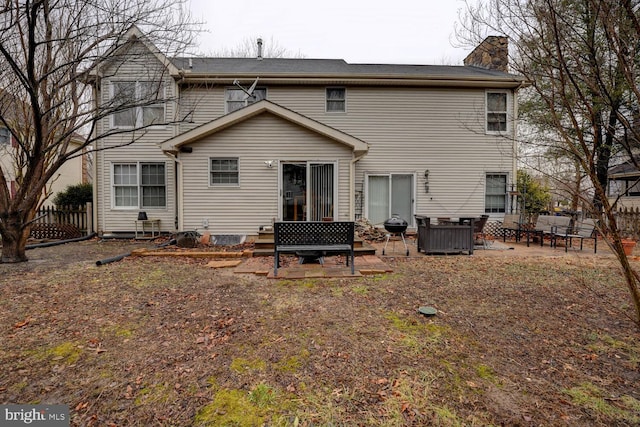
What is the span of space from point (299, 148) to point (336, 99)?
3279 mm

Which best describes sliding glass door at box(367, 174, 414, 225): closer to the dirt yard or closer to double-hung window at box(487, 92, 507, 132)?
double-hung window at box(487, 92, 507, 132)

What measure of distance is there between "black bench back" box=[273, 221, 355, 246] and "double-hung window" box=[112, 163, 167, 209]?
7.47m

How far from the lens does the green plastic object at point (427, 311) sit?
3.97 meters

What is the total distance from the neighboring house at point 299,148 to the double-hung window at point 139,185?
0.04 metres

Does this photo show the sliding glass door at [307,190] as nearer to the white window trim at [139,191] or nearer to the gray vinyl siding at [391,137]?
the gray vinyl siding at [391,137]

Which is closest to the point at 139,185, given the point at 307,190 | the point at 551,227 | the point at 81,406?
the point at 307,190

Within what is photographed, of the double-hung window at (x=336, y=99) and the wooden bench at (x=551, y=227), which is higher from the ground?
the double-hung window at (x=336, y=99)

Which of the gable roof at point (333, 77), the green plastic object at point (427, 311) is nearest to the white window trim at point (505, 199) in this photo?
the gable roof at point (333, 77)

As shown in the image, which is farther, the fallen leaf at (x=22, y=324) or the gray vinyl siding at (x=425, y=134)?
the gray vinyl siding at (x=425, y=134)

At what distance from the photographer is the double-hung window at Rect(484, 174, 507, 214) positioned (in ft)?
39.9

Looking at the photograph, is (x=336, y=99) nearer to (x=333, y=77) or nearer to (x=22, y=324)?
(x=333, y=77)

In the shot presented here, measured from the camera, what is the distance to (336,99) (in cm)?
1188

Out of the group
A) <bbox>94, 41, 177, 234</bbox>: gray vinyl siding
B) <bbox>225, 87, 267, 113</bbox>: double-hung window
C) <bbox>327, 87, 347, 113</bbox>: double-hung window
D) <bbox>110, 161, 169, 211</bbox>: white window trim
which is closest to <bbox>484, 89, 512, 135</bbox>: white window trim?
<bbox>327, 87, 347, 113</bbox>: double-hung window

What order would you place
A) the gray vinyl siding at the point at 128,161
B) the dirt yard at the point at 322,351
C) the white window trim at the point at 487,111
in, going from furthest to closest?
the white window trim at the point at 487,111, the gray vinyl siding at the point at 128,161, the dirt yard at the point at 322,351
